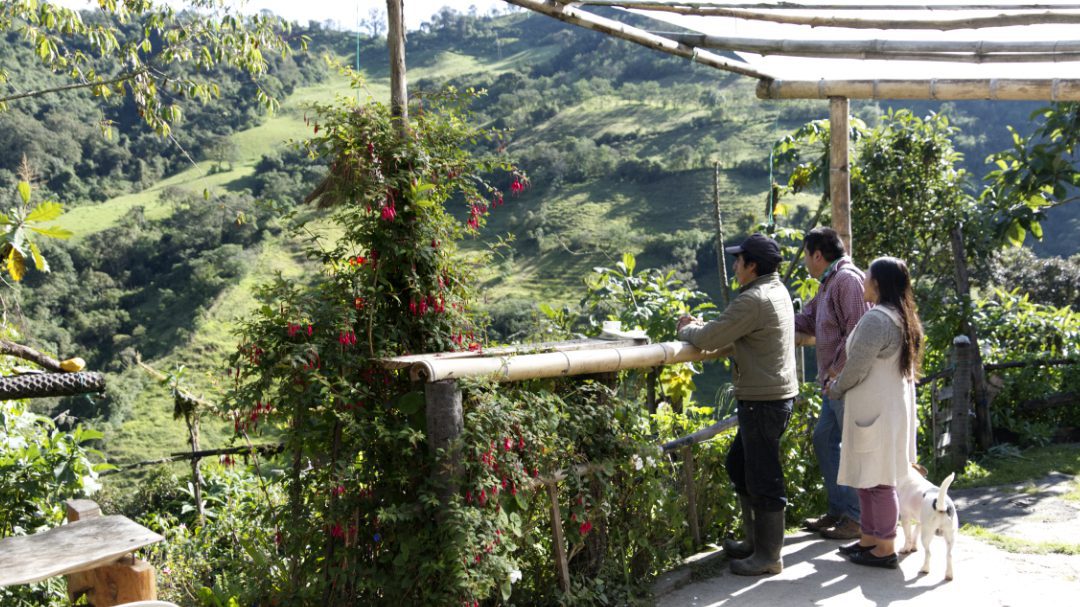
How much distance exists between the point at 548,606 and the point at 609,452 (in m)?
0.61

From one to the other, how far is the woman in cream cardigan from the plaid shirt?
172mm

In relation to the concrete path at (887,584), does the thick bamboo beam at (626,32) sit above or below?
above

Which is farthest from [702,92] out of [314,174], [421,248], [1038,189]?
[421,248]

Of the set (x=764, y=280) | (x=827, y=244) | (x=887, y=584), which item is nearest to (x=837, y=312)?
(x=827, y=244)

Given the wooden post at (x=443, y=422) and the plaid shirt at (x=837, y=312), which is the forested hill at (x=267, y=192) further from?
the wooden post at (x=443, y=422)

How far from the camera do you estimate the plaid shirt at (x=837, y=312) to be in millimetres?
3861

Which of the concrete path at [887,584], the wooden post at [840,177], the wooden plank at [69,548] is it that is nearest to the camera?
the wooden plank at [69,548]

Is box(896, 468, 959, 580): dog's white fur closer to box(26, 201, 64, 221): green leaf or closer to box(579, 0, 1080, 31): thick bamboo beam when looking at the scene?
box(579, 0, 1080, 31): thick bamboo beam

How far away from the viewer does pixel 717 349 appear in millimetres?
3834

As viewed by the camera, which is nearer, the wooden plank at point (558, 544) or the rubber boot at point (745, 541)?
the wooden plank at point (558, 544)

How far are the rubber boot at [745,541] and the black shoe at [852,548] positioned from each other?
400mm

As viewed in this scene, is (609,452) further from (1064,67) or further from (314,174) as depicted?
(314,174)

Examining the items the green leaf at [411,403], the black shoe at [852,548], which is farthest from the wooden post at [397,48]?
the black shoe at [852,548]

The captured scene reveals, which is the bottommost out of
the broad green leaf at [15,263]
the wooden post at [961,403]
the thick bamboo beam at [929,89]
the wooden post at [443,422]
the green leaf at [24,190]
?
the wooden post at [961,403]
